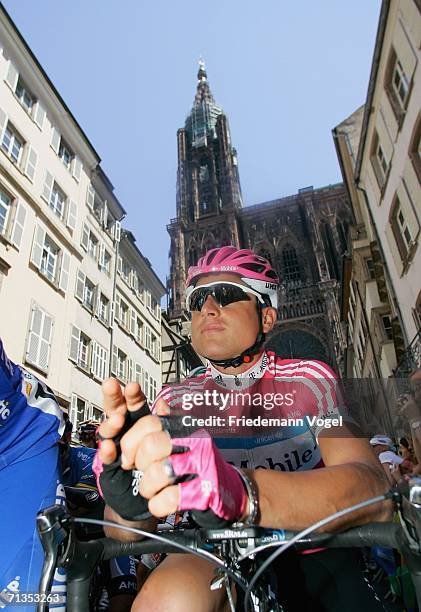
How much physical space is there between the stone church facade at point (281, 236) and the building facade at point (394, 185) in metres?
30.5

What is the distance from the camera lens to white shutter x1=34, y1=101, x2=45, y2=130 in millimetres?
16408

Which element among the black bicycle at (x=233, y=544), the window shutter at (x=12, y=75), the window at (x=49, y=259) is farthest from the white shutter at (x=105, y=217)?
the black bicycle at (x=233, y=544)

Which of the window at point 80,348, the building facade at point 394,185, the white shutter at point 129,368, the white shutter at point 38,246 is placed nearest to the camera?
the building facade at point 394,185

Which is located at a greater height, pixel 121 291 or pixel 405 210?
pixel 121 291

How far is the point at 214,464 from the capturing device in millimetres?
794

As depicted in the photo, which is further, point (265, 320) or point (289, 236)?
point (289, 236)

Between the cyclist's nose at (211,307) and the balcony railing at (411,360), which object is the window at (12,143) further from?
the cyclist's nose at (211,307)

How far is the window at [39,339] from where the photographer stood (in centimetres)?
1331

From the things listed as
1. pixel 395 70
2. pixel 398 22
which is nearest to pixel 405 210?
pixel 395 70

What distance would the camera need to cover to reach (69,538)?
0.99 metres

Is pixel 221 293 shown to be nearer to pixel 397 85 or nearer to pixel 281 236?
pixel 397 85

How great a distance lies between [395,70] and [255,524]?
1524 cm

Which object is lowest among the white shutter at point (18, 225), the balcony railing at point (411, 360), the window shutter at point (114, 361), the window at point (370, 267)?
the balcony railing at point (411, 360)

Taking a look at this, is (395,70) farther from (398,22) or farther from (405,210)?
(405,210)
